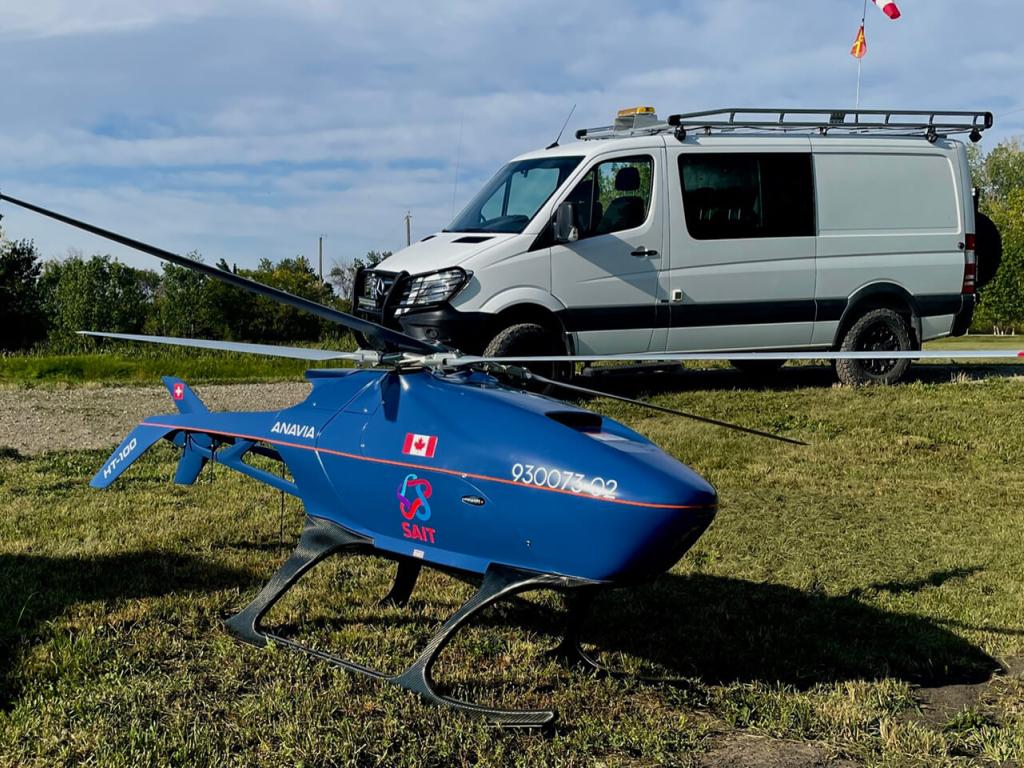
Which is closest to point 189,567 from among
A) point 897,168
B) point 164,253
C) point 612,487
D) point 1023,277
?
point 164,253

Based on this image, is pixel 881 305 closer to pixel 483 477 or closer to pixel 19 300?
pixel 483 477

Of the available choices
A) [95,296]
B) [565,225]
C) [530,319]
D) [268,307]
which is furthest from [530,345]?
[95,296]

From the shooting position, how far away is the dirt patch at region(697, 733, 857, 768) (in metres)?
3.57

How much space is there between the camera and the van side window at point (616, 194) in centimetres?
957

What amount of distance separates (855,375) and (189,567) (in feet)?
25.5

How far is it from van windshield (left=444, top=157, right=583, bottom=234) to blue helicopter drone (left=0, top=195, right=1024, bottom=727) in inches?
202

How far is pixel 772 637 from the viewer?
15.8 ft

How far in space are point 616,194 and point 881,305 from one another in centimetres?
344

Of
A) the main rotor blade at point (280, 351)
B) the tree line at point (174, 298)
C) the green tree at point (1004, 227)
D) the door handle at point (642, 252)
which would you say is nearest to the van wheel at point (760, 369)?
the door handle at point (642, 252)

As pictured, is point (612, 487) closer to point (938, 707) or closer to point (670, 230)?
point (938, 707)

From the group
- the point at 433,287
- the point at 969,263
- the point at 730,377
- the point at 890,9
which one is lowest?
the point at 730,377

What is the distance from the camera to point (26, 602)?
4.97 m

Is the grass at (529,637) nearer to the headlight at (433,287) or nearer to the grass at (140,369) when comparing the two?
the headlight at (433,287)

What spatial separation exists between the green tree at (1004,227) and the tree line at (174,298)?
6 centimetres
